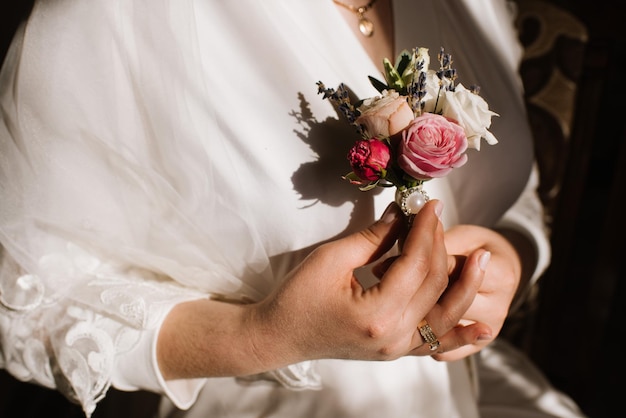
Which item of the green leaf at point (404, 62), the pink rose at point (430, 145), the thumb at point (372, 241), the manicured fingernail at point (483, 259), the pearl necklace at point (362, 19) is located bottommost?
the manicured fingernail at point (483, 259)

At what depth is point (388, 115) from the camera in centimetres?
71

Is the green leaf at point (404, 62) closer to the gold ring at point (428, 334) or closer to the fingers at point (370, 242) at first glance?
the fingers at point (370, 242)

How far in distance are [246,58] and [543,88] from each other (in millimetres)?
992

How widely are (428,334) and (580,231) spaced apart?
1.63 meters

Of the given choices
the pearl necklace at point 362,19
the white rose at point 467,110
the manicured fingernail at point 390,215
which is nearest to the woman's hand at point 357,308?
the manicured fingernail at point 390,215

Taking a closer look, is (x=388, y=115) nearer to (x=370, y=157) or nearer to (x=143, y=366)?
(x=370, y=157)

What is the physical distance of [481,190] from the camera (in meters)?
1.06

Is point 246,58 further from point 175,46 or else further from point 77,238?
point 77,238

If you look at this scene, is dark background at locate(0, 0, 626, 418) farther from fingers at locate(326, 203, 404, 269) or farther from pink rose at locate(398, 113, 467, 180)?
pink rose at locate(398, 113, 467, 180)

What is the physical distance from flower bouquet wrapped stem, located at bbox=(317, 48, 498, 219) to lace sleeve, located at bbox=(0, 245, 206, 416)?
0.39 metres

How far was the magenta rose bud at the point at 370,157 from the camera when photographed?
0.71m

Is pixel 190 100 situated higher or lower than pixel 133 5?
lower

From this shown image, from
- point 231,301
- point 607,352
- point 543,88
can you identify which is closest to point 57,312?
point 231,301

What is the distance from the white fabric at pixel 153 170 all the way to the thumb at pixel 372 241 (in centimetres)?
13
